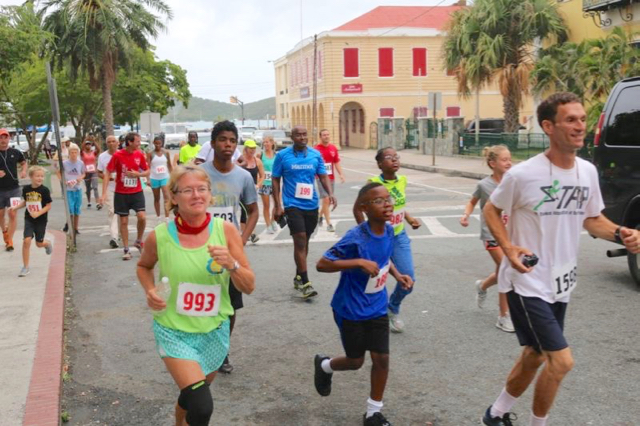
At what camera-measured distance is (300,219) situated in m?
7.95

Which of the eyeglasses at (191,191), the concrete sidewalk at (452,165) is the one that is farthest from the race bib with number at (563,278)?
the concrete sidewalk at (452,165)

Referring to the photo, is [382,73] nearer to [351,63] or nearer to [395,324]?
[351,63]

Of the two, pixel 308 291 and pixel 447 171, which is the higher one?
pixel 308 291

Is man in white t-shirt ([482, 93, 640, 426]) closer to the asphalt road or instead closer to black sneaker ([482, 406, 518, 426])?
black sneaker ([482, 406, 518, 426])

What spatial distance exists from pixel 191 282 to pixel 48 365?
2.42 meters

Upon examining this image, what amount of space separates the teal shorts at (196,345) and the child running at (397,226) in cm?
255

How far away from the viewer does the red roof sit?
52844mm

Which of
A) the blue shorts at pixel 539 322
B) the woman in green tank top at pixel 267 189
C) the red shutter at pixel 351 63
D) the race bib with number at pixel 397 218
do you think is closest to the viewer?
the blue shorts at pixel 539 322

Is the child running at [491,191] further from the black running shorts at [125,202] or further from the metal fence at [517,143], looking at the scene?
the metal fence at [517,143]

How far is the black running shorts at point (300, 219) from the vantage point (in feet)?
26.1

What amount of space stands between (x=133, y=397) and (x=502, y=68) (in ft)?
90.1

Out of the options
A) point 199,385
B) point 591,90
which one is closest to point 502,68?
point 591,90

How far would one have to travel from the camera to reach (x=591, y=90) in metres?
23.4

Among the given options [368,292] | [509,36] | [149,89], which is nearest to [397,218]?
[368,292]
